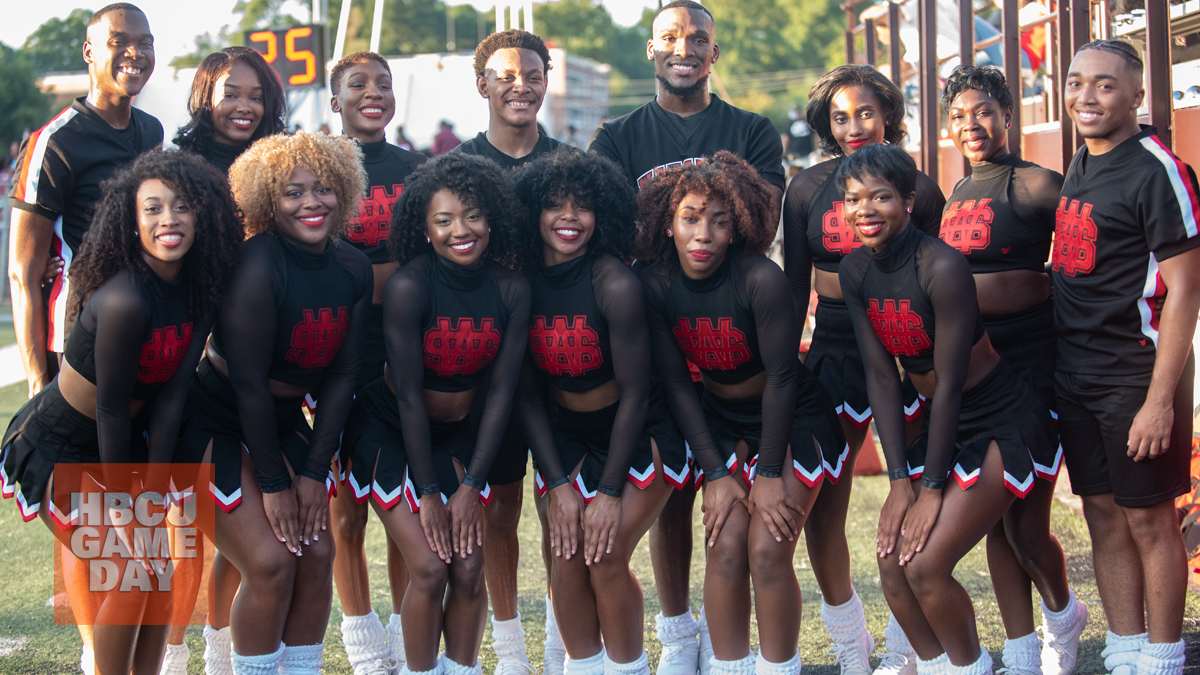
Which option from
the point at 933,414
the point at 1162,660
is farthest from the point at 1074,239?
the point at 1162,660

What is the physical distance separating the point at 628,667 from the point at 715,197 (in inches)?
59.4

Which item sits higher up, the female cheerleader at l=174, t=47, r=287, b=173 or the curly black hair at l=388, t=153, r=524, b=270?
the female cheerleader at l=174, t=47, r=287, b=173

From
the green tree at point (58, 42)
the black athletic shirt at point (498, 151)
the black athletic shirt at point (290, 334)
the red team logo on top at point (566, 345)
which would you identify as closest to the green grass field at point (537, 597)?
the black athletic shirt at point (290, 334)

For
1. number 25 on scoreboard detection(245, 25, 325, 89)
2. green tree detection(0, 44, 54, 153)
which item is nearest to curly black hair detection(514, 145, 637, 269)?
number 25 on scoreboard detection(245, 25, 325, 89)

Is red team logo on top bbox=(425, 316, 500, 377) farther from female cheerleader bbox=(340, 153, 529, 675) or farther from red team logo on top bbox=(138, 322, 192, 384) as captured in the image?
red team logo on top bbox=(138, 322, 192, 384)

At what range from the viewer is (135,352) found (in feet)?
8.77

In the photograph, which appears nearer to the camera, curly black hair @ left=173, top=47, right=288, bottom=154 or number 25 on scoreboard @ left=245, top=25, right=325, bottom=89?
curly black hair @ left=173, top=47, right=288, bottom=154

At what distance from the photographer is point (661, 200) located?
3143 mm

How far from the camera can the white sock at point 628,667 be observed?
2.98 metres

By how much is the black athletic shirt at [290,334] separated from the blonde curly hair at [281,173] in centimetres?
8

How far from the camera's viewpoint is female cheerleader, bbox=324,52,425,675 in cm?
336

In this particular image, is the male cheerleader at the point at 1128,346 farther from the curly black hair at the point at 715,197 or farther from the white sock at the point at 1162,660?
the curly black hair at the point at 715,197

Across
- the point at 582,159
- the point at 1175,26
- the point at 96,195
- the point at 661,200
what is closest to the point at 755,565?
the point at 661,200

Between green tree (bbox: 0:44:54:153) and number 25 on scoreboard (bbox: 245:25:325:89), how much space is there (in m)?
19.1
